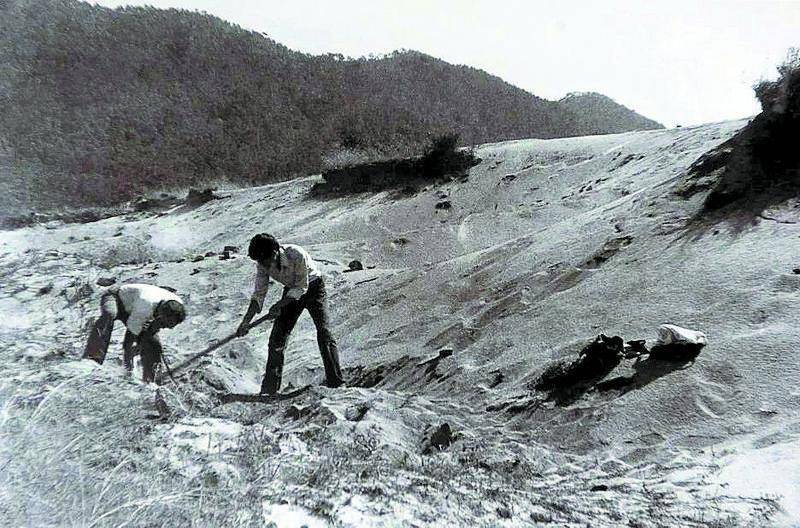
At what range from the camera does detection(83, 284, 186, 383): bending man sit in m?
4.15

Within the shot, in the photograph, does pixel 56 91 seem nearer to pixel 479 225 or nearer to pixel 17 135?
pixel 17 135

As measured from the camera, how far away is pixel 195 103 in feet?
86.9

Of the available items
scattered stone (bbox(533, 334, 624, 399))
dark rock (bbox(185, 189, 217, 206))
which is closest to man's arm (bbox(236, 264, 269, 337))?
scattered stone (bbox(533, 334, 624, 399))

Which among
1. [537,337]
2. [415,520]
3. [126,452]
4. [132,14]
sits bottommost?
[537,337]

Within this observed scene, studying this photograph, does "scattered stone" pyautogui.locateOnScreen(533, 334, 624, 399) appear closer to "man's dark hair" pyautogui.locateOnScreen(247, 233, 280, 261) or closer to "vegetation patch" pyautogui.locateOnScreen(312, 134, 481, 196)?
Result: "man's dark hair" pyautogui.locateOnScreen(247, 233, 280, 261)

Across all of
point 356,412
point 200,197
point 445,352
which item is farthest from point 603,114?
point 356,412

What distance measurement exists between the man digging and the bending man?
0.50 metres

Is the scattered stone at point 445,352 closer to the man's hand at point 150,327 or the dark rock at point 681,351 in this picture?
the dark rock at point 681,351

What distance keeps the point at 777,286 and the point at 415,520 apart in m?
3.12

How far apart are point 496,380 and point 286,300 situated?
1.54 metres

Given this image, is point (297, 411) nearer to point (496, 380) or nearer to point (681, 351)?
point (496, 380)

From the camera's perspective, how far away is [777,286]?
3.97 meters

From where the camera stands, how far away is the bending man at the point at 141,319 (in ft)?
13.6

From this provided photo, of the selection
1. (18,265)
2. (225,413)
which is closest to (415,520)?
(225,413)
